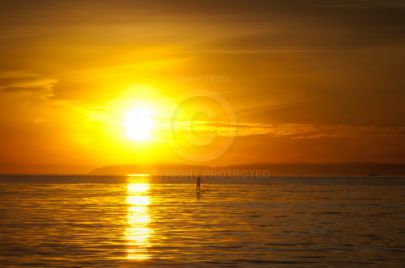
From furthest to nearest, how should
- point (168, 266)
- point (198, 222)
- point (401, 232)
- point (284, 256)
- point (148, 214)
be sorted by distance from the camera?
point (148, 214) < point (198, 222) < point (401, 232) < point (284, 256) < point (168, 266)

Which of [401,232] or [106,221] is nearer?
[401,232]

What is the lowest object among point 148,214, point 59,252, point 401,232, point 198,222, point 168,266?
point 168,266

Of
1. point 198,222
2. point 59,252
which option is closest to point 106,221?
point 198,222

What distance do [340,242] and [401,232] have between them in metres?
6.42

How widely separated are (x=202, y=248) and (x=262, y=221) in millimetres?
A: 15051

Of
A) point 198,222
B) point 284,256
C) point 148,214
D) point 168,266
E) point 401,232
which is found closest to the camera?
point 168,266

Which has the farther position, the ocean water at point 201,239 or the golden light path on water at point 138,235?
the golden light path on water at point 138,235

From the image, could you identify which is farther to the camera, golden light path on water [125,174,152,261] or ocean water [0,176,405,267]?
golden light path on water [125,174,152,261]

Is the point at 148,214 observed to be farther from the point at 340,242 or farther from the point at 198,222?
the point at 340,242

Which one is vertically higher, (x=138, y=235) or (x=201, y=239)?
→ (x=138, y=235)

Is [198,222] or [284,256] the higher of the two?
[198,222]

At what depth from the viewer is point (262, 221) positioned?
44062mm

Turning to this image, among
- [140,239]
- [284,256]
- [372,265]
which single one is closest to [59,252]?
[140,239]

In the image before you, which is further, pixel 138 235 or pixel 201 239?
pixel 138 235
